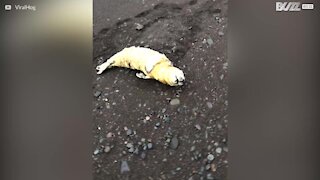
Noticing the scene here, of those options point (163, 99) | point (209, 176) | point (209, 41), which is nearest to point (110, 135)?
point (163, 99)

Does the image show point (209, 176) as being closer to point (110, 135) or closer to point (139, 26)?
point (110, 135)

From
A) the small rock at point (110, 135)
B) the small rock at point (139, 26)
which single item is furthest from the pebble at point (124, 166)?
the small rock at point (139, 26)

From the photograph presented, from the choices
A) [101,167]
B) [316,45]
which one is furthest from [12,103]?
[316,45]

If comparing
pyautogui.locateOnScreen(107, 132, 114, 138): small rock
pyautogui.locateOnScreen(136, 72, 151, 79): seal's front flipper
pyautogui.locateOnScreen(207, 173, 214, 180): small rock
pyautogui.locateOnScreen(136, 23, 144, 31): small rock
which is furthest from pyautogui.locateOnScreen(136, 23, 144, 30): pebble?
pyautogui.locateOnScreen(207, 173, 214, 180): small rock

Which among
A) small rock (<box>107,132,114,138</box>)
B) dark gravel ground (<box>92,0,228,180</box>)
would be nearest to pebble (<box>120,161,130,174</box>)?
dark gravel ground (<box>92,0,228,180</box>)

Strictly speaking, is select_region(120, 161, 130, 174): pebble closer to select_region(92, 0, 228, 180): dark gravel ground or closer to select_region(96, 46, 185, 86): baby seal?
select_region(92, 0, 228, 180): dark gravel ground
